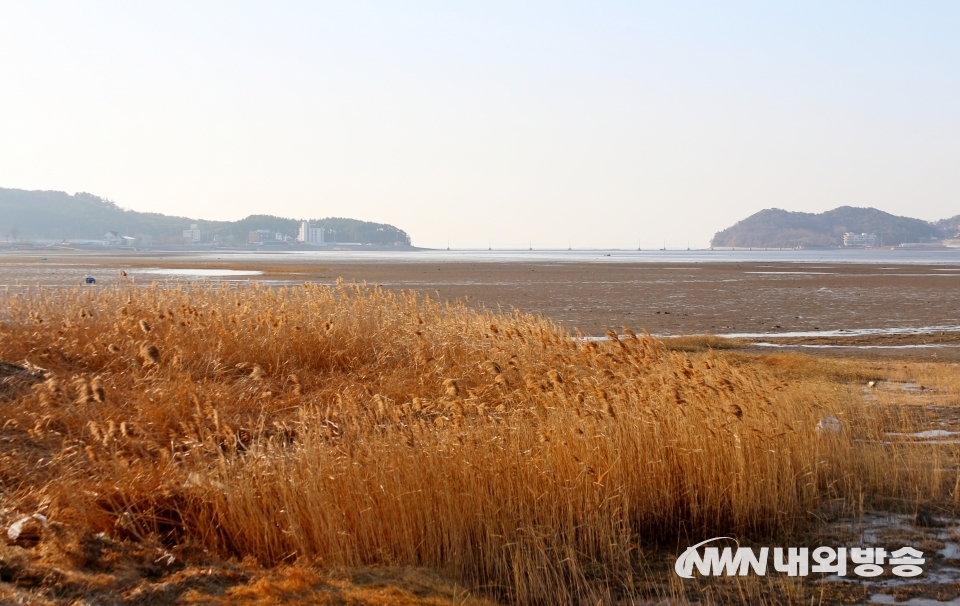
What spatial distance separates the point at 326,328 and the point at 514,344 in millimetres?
2651

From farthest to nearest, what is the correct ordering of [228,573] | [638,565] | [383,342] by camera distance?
1. [383,342]
2. [638,565]
3. [228,573]

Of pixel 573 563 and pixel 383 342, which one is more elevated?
pixel 383 342

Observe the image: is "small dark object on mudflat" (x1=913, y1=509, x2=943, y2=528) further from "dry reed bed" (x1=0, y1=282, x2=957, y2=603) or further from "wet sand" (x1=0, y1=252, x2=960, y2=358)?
"wet sand" (x1=0, y1=252, x2=960, y2=358)

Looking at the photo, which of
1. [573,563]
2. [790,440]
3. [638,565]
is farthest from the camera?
[790,440]

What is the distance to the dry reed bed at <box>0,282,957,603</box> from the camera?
5883 millimetres

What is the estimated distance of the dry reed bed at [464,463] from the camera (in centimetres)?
588

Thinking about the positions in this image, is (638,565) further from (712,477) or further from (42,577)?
(42,577)

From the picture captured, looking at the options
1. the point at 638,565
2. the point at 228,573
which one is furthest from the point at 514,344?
the point at 228,573

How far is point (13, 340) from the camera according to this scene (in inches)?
438
